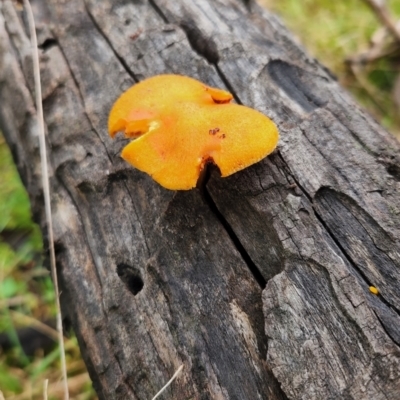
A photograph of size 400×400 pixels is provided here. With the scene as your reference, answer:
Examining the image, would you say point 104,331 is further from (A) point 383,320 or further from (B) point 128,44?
(B) point 128,44

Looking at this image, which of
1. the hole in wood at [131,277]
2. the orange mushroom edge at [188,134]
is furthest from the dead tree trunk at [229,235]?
the orange mushroom edge at [188,134]

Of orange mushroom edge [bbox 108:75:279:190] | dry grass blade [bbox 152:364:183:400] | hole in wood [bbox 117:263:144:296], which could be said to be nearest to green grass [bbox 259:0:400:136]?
orange mushroom edge [bbox 108:75:279:190]

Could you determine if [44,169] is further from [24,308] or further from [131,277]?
[24,308]

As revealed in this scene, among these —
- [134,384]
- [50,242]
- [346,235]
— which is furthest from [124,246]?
[346,235]

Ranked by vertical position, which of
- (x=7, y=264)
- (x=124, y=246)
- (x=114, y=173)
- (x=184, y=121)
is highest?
(x=184, y=121)

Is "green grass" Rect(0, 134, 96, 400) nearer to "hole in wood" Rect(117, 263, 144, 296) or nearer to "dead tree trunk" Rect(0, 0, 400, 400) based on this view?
"dead tree trunk" Rect(0, 0, 400, 400)

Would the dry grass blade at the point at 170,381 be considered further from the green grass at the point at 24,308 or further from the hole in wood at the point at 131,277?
the green grass at the point at 24,308
